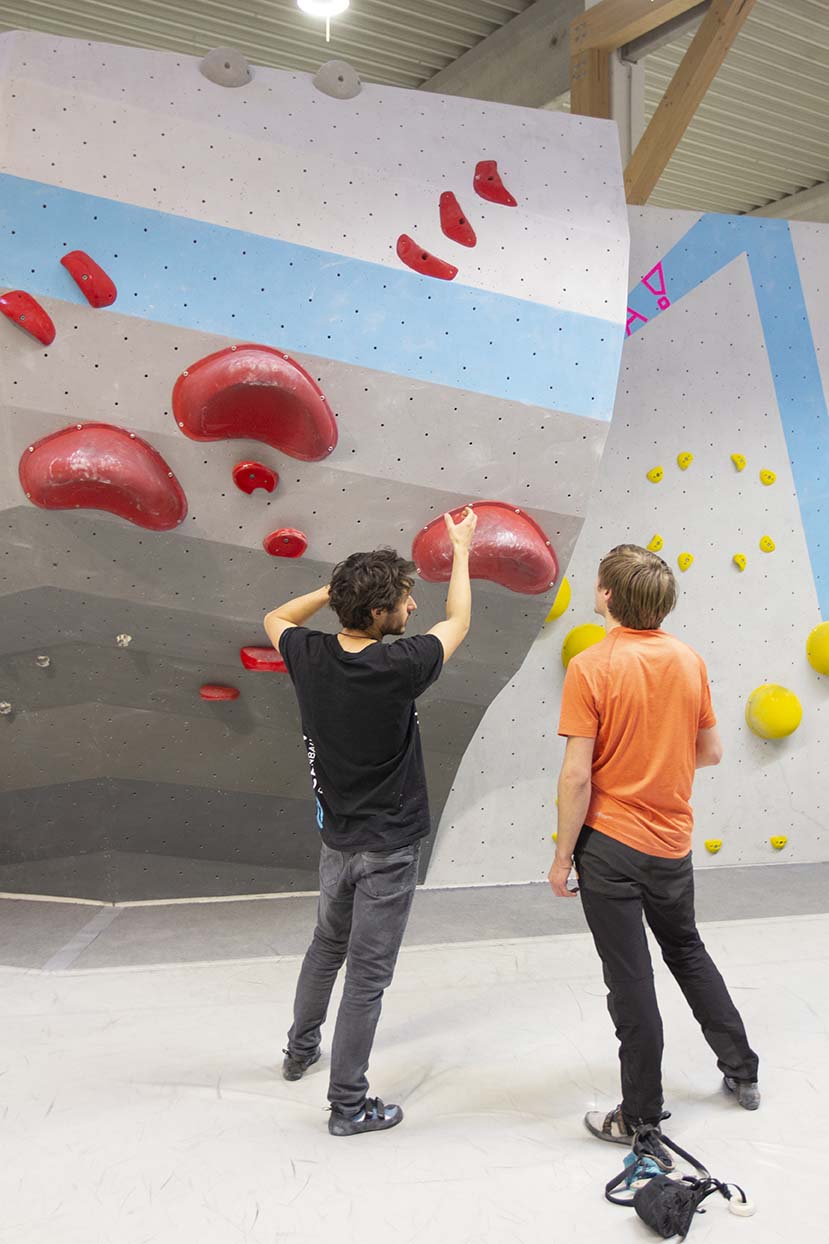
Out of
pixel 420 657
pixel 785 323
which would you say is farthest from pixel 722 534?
pixel 420 657

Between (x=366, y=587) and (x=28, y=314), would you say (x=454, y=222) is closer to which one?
(x=28, y=314)

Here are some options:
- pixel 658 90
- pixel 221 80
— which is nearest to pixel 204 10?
pixel 658 90

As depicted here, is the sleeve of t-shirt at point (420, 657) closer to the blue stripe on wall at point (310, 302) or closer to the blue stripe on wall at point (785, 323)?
the blue stripe on wall at point (310, 302)

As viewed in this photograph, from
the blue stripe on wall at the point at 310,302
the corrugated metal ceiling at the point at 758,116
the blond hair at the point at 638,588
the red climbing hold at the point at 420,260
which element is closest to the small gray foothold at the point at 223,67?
the blue stripe on wall at the point at 310,302

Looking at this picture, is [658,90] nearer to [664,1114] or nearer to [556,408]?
[556,408]

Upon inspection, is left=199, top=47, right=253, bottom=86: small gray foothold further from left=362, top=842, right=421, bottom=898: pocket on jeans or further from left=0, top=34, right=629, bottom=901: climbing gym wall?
left=362, top=842, right=421, bottom=898: pocket on jeans

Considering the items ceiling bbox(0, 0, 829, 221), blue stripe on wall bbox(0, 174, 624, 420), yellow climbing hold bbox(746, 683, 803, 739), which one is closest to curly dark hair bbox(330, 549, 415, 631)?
blue stripe on wall bbox(0, 174, 624, 420)

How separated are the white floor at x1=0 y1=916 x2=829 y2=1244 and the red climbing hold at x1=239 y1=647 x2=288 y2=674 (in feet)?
2.78

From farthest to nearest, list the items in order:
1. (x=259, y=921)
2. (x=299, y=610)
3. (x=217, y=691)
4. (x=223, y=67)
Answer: (x=259, y=921)
(x=217, y=691)
(x=223, y=67)
(x=299, y=610)

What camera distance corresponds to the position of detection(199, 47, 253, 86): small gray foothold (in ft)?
8.66

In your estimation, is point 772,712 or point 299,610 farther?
point 772,712

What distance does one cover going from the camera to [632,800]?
6.38ft

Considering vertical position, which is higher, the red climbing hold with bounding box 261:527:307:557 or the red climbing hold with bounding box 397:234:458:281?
the red climbing hold with bounding box 397:234:458:281

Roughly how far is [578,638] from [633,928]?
7.27ft
